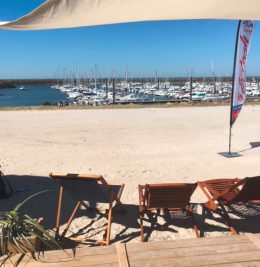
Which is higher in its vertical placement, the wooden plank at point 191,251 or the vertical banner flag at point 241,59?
the vertical banner flag at point 241,59

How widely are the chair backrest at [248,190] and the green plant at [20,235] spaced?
87.8 inches

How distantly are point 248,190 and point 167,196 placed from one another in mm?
958

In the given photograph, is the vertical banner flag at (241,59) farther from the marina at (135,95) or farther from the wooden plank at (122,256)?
the marina at (135,95)

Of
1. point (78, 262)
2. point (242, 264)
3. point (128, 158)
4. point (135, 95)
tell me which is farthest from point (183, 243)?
point (135, 95)

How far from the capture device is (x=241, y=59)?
855 cm

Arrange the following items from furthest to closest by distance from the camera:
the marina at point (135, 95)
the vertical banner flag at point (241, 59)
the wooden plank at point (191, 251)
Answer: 1. the marina at point (135, 95)
2. the vertical banner flag at point (241, 59)
3. the wooden plank at point (191, 251)

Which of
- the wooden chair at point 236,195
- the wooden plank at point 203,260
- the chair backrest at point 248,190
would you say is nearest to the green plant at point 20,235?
the wooden plank at point 203,260

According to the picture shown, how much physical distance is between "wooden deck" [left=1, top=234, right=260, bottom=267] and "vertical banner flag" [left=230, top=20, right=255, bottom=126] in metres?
5.72

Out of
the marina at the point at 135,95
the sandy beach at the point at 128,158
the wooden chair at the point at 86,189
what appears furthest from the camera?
the marina at the point at 135,95

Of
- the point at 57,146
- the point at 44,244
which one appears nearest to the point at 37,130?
the point at 57,146

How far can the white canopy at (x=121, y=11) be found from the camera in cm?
312

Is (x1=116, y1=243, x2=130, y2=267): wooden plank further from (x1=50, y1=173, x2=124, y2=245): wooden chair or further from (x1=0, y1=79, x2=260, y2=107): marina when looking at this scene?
(x1=0, y1=79, x2=260, y2=107): marina

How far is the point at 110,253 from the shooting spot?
3.29 meters

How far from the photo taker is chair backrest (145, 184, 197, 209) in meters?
4.47
